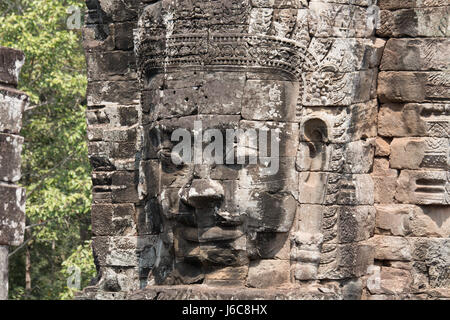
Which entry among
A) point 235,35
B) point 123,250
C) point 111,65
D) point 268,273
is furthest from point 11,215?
point 111,65

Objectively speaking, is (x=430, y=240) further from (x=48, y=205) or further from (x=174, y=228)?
(x=48, y=205)

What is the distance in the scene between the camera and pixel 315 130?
1327 cm

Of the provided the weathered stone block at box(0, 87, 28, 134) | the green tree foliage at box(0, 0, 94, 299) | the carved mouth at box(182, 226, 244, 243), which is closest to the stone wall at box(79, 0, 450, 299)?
the carved mouth at box(182, 226, 244, 243)

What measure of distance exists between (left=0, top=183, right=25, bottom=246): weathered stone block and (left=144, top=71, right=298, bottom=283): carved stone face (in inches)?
76.4

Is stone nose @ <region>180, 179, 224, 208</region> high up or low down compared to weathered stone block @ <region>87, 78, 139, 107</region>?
down

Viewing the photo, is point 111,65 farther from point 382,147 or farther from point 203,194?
point 382,147

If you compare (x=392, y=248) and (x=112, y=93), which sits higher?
(x=112, y=93)

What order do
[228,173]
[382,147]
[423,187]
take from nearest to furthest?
[228,173]
[423,187]
[382,147]

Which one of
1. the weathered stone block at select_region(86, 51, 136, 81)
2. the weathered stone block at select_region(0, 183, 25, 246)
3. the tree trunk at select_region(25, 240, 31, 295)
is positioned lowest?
the tree trunk at select_region(25, 240, 31, 295)

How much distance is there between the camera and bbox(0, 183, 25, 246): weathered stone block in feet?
37.0

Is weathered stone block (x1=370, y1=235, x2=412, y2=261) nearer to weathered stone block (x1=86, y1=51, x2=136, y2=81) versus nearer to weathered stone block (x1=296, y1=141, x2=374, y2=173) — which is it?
weathered stone block (x1=296, y1=141, x2=374, y2=173)

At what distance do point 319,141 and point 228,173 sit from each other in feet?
3.48

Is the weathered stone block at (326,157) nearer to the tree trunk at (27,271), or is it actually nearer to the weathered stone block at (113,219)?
the weathered stone block at (113,219)

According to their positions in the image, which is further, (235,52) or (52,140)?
(52,140)
